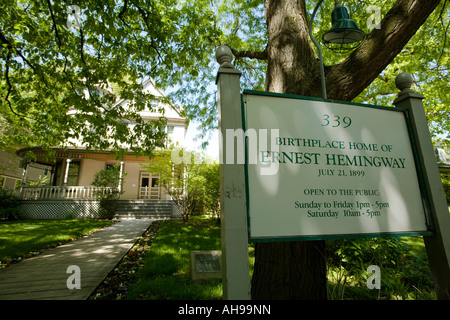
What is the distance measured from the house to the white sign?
406 inches

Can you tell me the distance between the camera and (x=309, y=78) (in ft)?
9.79

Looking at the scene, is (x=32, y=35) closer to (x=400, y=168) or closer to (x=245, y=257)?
(x=245, y=257)

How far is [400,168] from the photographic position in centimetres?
222

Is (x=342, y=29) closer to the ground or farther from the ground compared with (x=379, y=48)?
farther from the ground

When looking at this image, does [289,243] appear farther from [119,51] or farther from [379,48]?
[119,51]

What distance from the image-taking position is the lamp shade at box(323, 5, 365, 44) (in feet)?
8.84

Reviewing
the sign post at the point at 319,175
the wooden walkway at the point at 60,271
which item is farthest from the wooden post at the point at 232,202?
the wooden walkway at the point at 60,271

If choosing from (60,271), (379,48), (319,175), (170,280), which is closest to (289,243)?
(319,175)

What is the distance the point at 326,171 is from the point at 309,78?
1560mm

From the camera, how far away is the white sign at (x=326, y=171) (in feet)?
5.83

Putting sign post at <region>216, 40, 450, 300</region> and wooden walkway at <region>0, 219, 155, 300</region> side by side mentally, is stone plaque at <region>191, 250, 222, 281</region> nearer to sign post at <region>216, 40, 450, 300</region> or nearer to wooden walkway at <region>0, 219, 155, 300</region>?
wooden walkway at <region>0, 219, 155, 300</region>

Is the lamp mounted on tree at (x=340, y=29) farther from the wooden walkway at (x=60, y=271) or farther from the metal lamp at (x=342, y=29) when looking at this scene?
the wooden walkway at (x=60, y=271)

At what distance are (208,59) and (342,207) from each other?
8778 millimetres
